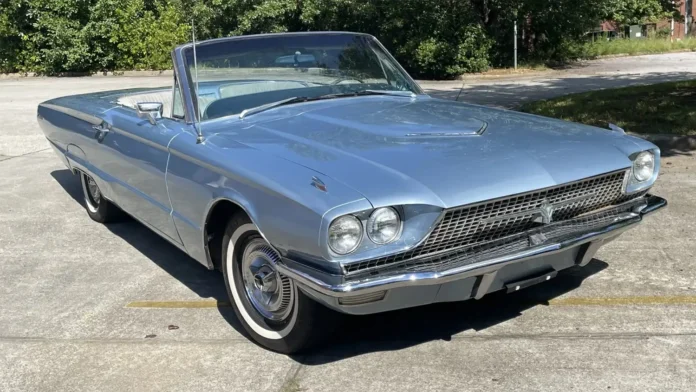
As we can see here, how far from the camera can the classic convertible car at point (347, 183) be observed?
11.3ft

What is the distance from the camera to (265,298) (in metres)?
4.09

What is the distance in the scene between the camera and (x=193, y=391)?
3.71m

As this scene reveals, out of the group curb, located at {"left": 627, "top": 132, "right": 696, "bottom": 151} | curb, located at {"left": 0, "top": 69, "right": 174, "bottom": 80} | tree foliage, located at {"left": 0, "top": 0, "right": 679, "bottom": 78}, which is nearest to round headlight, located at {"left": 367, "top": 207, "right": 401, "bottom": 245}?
curb, located at {"left": 627, "top": 132, "right": 696, "bottom": 151}

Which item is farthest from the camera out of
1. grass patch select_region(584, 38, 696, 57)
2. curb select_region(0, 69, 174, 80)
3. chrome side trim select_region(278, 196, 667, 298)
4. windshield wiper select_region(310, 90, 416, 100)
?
grass patch select_region(584, 38, 696, 57)

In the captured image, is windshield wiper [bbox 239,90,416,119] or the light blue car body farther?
windshield wiper [bbox 239,90,416,119]

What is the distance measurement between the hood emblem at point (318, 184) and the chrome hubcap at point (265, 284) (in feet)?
1.65

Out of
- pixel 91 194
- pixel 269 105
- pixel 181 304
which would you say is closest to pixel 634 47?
pixel 91 194

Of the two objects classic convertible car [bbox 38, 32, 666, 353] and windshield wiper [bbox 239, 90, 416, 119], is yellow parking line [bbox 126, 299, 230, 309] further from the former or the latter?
windshield wiper [bbox 239, 90, 416, 119]

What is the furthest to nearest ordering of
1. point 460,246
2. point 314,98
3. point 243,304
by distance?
point 314,98 → point 243,304 → point 460,246

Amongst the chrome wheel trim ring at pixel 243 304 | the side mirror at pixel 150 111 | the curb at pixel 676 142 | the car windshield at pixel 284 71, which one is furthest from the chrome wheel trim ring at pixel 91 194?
the curb at pixel 676 142

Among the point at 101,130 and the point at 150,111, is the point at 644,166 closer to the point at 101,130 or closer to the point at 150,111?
the point at 150,111

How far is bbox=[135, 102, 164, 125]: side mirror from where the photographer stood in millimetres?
4816

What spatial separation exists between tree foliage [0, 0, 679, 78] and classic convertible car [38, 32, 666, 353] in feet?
50.2

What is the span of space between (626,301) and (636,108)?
6.70 m
